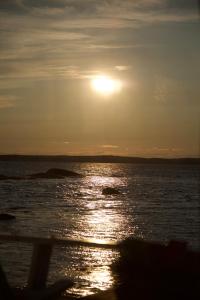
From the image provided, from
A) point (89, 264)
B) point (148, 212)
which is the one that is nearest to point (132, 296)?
point (89, 264)

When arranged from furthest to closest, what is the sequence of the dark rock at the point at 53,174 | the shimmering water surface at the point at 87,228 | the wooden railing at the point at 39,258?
the dark rock at the point at 53,174
the shimmering water surface at the point at 87,228
the wooden railing at the point at 39,258

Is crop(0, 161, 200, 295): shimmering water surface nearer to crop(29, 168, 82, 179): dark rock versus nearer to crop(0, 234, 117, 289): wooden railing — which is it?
crop(0, 234, 117, 289): wooden railing

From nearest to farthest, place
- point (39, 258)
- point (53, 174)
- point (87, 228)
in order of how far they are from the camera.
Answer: point (39, 258)
point (87, 228)
point (53, 174)

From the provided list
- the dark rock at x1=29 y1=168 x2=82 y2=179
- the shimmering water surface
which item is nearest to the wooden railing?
the shimmering water surface

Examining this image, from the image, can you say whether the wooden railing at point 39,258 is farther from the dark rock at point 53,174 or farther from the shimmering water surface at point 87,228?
the dark rock at point 53,174

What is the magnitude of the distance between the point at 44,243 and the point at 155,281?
2.05m

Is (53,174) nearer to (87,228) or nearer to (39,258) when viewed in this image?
(87,228)

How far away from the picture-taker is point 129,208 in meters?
58.8

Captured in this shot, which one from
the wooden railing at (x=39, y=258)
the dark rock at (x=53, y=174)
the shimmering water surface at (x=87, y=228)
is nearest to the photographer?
the wooden railing at (x=39, y=258)

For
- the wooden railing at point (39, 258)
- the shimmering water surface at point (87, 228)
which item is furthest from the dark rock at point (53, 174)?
the wooden railing at point (39, 258)

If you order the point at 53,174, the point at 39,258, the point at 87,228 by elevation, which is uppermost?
the point at 39,258

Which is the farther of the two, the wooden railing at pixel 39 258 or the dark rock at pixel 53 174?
the dark rock at pixel 53 174

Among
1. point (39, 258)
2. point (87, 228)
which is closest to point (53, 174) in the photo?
point (87, 228)

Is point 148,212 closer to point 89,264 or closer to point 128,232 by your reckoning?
point 128,232
